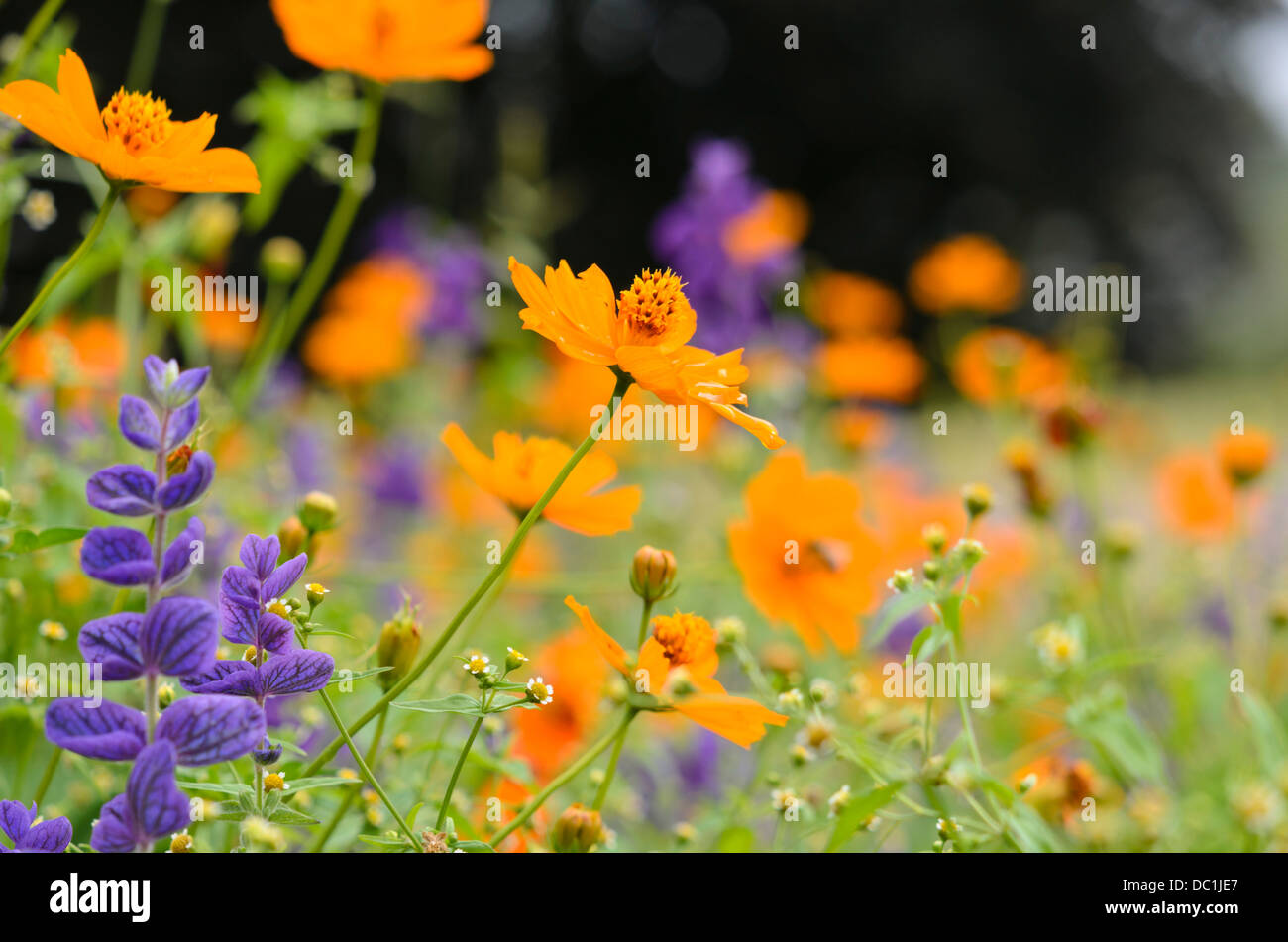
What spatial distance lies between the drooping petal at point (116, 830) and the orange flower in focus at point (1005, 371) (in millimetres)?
1139

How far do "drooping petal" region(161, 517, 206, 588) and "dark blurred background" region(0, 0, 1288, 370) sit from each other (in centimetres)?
518

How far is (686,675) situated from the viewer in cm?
43

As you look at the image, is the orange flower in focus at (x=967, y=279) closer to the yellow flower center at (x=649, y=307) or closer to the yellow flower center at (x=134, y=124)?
the yellow flower center at (x=649, y=307)

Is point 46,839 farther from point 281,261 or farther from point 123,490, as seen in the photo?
point 281,261

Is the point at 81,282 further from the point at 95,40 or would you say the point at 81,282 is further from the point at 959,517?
the point at 95,40

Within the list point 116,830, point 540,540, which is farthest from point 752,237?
point 116,830

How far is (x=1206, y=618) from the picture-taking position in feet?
5.10

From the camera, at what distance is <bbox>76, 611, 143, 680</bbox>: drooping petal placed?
363 millimetres

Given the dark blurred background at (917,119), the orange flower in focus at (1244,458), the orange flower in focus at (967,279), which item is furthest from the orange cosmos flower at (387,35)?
the dark blurred background at (917,119)

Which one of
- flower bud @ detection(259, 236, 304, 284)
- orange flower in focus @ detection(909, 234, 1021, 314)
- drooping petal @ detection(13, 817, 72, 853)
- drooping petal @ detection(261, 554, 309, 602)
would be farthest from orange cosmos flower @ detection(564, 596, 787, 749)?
orange flower in focus @ detection(909, 234, 1021, 314)

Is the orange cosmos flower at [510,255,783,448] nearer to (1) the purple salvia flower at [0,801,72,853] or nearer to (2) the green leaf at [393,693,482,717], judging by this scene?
(2) the green leaf at [393,693,482,717]

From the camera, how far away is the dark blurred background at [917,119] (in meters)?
6.19

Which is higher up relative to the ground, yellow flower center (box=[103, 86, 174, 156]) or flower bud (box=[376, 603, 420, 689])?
yellow flower center (box=[103, 86, 174, 156])
